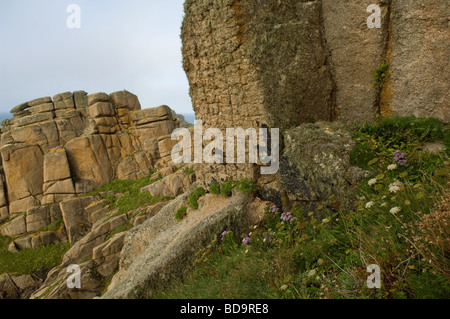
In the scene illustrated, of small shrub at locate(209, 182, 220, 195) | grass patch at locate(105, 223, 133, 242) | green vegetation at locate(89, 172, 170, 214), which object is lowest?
grass patch at locate(105, 223, 133, 242)

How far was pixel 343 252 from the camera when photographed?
407cm

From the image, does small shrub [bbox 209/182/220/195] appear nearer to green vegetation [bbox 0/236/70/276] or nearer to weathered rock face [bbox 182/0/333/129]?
weathered rock face [bbox 182/0/333/129]

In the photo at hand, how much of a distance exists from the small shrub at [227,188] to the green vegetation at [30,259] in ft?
46.5

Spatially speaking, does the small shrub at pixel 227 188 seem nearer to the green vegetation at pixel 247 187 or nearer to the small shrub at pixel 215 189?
the small shrub at pixel 215 189

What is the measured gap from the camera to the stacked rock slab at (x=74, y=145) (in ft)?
68.9

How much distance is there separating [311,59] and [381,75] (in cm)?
159

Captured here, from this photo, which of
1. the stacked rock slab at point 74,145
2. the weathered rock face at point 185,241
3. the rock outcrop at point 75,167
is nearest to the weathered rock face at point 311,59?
the weathered rock face at point 185,241

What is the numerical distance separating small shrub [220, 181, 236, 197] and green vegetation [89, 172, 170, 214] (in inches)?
394

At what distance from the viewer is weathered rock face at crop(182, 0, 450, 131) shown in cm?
605

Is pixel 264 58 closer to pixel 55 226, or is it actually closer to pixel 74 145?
pixel 55 226

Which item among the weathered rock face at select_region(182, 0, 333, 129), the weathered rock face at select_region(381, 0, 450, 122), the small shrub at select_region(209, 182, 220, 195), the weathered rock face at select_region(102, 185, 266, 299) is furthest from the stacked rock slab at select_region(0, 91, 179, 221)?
the weathered rock face at select_region(381, 0, 450, 122)
